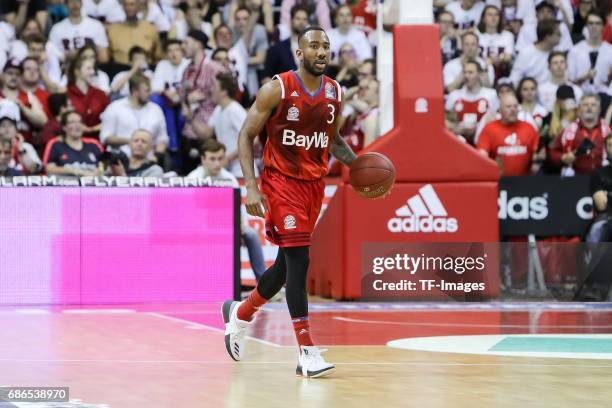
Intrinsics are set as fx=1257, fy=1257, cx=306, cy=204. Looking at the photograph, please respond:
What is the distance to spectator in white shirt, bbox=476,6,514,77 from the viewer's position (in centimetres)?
1734

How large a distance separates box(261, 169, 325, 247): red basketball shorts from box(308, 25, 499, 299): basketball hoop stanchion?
18.4 feet

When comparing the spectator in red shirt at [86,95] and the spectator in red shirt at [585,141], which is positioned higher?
the spectator in red shirt at [86,95]

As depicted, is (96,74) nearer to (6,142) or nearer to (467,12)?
(6,142)

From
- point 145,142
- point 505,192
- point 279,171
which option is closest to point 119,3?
point 145,142

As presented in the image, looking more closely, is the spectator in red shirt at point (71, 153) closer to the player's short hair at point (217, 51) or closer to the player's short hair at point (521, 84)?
the player's short hair at point (217, 51)

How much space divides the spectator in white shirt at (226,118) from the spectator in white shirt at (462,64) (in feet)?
9.42

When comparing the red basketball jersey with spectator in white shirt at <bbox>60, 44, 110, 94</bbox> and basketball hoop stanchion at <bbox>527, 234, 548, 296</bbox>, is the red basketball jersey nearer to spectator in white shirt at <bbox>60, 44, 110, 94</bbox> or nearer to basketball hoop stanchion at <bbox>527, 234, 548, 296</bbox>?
basketball hoop stanchion at <bbox>527, 234, 548, 296</bbox>

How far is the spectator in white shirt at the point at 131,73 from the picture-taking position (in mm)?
16016

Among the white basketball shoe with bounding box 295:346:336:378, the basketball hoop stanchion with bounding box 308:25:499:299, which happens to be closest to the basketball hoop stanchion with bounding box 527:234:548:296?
the basketball hoop stanchion with bounding box 308:25:499:299

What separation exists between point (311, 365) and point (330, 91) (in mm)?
1847

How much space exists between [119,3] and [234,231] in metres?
4.96

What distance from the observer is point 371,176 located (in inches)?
340

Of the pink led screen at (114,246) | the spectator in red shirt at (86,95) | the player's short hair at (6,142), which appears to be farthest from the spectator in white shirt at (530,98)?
the player's short hair at (6,142)

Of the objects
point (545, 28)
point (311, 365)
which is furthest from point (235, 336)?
point (545, 28)
